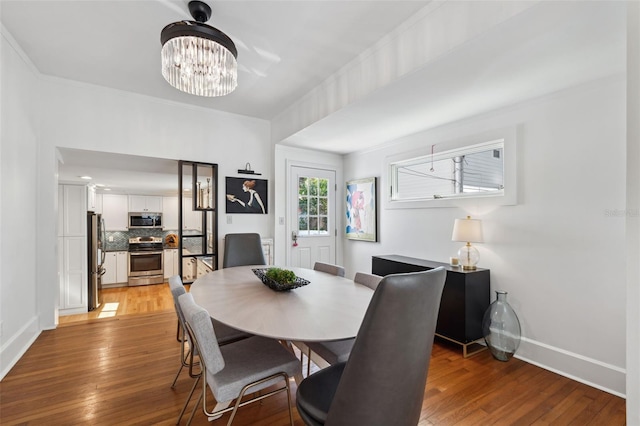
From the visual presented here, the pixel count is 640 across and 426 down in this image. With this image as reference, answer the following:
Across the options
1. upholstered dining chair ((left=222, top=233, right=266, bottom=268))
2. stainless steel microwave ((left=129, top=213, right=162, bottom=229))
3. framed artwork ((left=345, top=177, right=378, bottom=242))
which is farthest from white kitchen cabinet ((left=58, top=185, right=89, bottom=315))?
framed artwork ((left=345, top=177, right=378, bottom=242))

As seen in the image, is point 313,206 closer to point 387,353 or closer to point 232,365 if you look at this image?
point 232,365

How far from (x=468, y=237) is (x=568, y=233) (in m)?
0.71

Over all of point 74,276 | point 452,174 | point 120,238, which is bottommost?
point 74,276

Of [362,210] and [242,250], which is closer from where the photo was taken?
[242,250]

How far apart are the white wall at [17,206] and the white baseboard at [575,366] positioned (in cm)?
424

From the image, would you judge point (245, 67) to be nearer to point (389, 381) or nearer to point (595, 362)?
point (389, 381)

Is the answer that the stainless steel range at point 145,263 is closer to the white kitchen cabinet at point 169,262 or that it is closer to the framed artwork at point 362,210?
the white kitchen cabinet at point 169,262

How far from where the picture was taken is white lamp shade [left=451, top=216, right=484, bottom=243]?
8.70ft

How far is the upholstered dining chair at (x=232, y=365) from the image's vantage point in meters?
1.27

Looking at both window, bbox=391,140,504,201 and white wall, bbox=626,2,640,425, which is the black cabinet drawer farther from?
white wall, bbox=626,2,640,425

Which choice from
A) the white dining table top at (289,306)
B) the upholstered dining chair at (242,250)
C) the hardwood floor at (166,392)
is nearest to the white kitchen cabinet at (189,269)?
the upholstered dining chair at (242,250)

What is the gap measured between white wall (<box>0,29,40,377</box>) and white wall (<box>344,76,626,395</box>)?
161 inches

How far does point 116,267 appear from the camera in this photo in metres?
6.22

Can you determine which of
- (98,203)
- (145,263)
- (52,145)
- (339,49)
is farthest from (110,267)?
(339,49)
